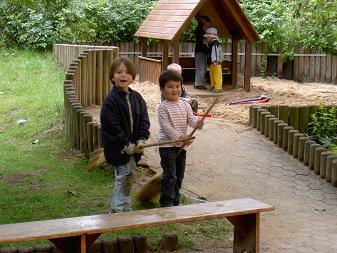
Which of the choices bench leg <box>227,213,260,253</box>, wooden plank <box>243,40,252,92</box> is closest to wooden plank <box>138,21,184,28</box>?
wooden plank <box>243,40,252,92</box>

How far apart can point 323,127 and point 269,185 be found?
11.3 feet

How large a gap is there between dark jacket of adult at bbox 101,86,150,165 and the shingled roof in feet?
26.2

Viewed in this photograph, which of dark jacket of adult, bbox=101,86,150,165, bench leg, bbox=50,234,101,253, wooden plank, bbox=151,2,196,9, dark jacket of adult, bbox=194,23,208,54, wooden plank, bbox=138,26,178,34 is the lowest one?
bench leg, bbox=50,234,101,253

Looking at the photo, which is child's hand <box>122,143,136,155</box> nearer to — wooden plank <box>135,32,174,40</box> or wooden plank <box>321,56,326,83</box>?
wooden plank <box>135,32,174,40</box>

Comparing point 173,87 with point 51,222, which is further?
point 173,87

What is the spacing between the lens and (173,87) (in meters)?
6.22

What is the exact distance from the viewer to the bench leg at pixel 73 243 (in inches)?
191

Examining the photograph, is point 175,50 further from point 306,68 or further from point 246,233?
point 246,233

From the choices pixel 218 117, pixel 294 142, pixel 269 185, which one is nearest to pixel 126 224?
pixel 269 185

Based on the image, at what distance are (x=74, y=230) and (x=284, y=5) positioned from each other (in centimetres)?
1801

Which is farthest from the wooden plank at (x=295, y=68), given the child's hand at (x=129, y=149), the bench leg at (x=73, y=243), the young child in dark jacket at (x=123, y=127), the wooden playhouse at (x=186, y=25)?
the bench leg at (x=73, y=243)

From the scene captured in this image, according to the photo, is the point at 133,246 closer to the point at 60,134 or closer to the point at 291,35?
the point at 60,134

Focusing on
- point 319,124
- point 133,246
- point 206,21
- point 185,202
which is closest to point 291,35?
point 206,21

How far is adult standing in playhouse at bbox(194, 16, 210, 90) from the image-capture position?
14.9 meters
